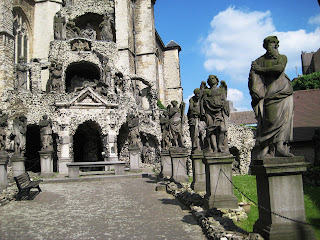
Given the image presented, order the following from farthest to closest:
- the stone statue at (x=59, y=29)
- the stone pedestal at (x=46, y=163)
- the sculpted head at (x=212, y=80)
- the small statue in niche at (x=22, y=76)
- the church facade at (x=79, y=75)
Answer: the stone statue at (x=59, y=29) → the small statue in niche at (x=22, y=76) → the church facade at (x=79, y=75) → the stone pedestal at (x=46, y=163) → the sculpted head at (x=212, y=80)

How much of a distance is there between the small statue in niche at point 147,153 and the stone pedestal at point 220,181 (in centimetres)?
1870

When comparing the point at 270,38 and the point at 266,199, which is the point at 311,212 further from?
the point at 270,38

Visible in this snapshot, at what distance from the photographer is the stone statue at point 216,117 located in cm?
660

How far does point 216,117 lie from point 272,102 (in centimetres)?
233

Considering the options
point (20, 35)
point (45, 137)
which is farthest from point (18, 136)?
point (20, 35)

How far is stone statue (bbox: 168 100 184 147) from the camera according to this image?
38.4 ft

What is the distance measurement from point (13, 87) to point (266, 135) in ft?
82.6

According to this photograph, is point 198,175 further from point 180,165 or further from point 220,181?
point 220,181

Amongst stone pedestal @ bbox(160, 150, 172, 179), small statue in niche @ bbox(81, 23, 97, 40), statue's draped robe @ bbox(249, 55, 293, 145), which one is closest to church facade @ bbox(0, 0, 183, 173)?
small statue in niche @ bbox(81, 23, 97, 40)

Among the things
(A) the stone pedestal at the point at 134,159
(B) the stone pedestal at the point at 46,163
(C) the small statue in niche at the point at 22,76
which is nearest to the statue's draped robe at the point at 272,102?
(A) the stone pedestal at the point at 134,159

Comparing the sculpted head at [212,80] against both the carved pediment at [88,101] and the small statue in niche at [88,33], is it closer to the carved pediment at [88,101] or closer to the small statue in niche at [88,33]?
the carved pediment at [88,101]

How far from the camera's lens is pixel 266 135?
433 centimetres

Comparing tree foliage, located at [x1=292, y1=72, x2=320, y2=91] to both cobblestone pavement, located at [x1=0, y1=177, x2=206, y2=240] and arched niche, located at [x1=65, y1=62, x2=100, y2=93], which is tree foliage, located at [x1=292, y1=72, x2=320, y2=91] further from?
A: cobblestone pavement, located at [x1=0, y1=177, x2=206, y2=240]

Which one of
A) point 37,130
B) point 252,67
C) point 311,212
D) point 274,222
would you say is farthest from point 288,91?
point 37,130
